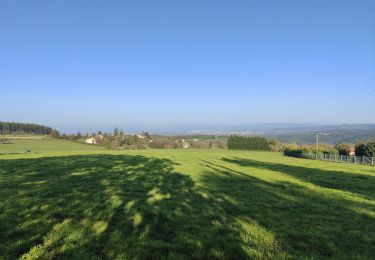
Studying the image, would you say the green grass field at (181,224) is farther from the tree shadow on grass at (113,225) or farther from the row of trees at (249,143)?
the row of trees at (249,143)

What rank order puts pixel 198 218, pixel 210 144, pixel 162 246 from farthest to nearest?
pixel 210 144
pixel 198 218
pixel 162 246

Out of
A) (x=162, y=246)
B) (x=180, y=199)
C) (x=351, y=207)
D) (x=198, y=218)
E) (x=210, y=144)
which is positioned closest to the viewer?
(x=162, y=246)

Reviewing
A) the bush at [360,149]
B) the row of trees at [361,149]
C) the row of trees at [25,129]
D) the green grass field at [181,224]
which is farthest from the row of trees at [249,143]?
the green grass field at [181,224]

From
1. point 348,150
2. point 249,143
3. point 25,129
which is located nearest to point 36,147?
point 25,129

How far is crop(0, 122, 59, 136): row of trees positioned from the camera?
465ft

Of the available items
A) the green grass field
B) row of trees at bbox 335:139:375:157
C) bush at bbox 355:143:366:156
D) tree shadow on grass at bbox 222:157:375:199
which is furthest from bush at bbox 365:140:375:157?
the green grass field

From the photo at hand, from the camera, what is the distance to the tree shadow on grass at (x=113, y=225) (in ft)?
21.5

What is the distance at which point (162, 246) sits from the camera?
22.5 ft

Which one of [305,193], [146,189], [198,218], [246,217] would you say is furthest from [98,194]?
[305,193]

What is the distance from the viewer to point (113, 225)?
8.41 m

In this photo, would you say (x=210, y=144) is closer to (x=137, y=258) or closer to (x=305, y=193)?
(x=305, y=193)

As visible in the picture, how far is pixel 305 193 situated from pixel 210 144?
12432 cm

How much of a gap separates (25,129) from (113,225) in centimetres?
15716

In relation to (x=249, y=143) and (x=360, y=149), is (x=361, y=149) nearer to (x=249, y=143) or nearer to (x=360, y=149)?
(x=360, y=149)
